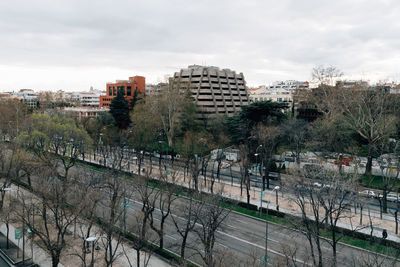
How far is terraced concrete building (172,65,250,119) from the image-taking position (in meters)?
92.7

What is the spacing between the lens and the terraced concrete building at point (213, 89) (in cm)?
9269

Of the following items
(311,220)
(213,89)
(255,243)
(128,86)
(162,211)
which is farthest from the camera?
(128,86)

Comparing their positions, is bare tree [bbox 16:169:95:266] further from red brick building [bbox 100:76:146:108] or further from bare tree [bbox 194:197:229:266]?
red brick building [bbox 100:76:146:108]

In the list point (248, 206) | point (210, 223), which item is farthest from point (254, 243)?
point (248, 206)

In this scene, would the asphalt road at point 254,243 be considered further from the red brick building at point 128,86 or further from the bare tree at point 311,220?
the red brick building at point 128,86

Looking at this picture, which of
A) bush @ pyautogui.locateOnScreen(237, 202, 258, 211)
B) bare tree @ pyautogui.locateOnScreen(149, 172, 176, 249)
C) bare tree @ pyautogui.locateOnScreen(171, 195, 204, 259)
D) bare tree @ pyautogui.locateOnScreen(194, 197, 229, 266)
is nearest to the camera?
bare tree @ pyautogui.locateOnScreen(194, 197, 229, 266)

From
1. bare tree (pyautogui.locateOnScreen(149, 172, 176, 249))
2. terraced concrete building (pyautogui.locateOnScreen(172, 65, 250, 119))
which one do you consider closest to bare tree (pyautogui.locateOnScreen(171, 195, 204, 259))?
bare tree (pyautogui.locateOnScreen(149, 172, 176, 249))

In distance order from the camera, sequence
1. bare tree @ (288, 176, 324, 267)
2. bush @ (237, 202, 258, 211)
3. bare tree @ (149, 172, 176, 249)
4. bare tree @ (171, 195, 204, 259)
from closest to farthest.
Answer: bare tree @ (288, 176, 324, 267)
bare tree @ (171, 195, 204, 259)
bare tree @ (149, 172, 176, 249)
bush @ (237, 202, 258, 211)

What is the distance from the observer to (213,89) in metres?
96.6

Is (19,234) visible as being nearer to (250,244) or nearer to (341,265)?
(250,244)

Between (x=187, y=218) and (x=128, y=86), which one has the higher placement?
(x=128, y=86)

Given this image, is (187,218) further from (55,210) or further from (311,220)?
(311,220)

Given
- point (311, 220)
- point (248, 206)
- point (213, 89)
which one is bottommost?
point (248, 206)

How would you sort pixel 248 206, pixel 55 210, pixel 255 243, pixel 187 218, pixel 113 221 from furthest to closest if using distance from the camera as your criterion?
1. pixel 248 206
2. pixel 255 243
3. pixel 187 218
4. pixel 55 210
5. pixel 113 221
